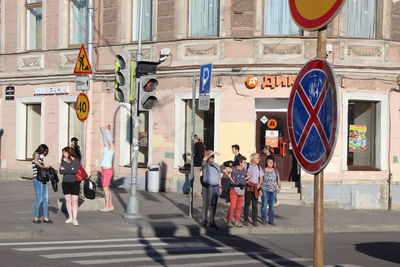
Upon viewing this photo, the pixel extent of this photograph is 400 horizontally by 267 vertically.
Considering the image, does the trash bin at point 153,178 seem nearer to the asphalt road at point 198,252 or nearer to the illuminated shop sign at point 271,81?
the illuminated shop sign at point 271,81

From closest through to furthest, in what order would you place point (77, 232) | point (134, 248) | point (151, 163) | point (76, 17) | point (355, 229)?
point (134, 248) → point (77, 232) → point (355, 229) → point (151, 163) → point (76, 17)

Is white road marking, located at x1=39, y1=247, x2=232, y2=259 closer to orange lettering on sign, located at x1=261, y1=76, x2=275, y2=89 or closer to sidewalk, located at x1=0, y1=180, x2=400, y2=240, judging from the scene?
sidewalk, located at x1=0, y1=180, x2=400, y2=240

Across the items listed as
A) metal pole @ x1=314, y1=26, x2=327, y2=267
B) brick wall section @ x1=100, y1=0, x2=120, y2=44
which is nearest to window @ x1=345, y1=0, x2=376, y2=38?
brick wall section @ x1=100, y1=0, x2=120, y2=44

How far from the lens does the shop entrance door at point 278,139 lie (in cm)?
2147

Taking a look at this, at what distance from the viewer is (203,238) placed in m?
14.4

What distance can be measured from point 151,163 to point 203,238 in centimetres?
826

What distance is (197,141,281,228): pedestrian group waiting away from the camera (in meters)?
15.4

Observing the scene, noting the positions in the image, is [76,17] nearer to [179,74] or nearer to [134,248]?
[179,74]

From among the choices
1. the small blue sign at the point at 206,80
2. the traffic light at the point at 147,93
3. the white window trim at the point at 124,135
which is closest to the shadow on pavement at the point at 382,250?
the small blue sign at the point at 206,80

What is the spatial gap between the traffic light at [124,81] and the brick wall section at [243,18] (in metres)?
6.04

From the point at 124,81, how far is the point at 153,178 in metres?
6.45

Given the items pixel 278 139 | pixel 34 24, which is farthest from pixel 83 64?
pixel 34 24

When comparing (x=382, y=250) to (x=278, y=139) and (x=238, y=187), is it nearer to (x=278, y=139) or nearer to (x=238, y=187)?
(x=238, y=187)

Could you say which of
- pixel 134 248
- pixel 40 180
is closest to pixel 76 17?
pixel 40 180
